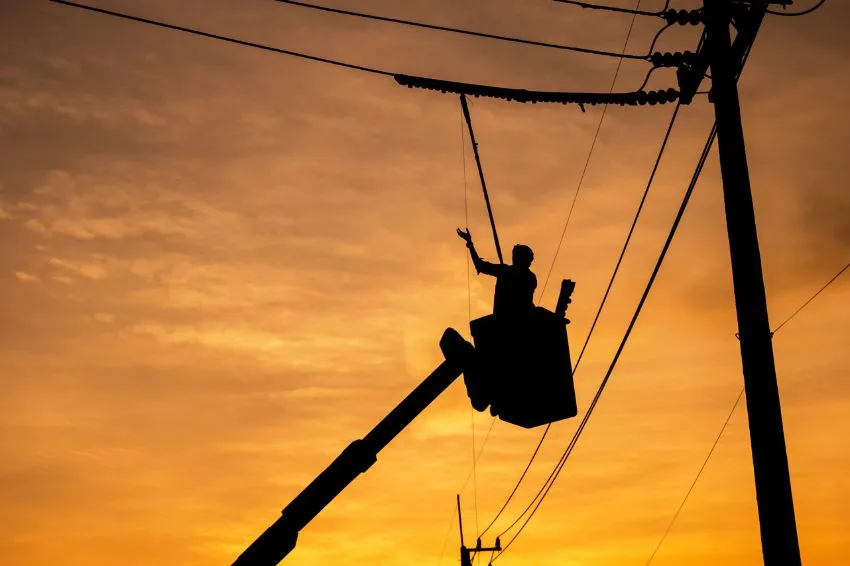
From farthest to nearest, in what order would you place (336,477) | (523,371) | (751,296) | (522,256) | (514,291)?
(751,296) → (522,256) → (336,477) → (514,291) → (523,371)

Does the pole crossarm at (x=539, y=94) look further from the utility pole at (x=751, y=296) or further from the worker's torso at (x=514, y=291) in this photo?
the worker's torso at (x=514, y=291)

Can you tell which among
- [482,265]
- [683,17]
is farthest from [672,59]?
[482,265]

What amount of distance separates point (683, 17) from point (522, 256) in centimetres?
500

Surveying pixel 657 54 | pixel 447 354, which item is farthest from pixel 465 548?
pixel 447 354

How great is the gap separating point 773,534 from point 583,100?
16.2 feet

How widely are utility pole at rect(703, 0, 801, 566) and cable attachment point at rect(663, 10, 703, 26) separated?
14 cm

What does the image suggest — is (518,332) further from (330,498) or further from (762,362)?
(762,362)

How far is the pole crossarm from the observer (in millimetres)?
9094

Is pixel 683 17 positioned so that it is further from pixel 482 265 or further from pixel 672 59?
pixel 482 265

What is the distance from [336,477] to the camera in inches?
270

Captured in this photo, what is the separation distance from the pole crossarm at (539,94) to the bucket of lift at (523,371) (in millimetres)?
3939

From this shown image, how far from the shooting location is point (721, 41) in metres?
9.98

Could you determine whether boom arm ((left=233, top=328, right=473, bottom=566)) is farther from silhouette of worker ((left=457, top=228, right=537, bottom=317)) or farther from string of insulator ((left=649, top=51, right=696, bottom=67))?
string of insulator ((left=649, top=51, right=696, bottom=67))

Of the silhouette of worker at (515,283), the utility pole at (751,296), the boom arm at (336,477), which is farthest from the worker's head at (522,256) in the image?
the utility pole at (751,296)
